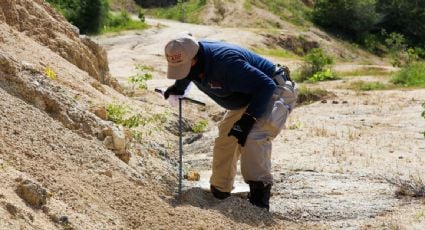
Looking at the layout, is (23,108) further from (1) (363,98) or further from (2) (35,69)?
(1) (363,98)

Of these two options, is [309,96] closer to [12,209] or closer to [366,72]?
[366,72]

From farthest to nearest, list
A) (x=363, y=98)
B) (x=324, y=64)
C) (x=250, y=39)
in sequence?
(x=250, y=39)
(x=324, y=64)
(x=363, y=98)

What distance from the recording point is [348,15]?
37.2 metres

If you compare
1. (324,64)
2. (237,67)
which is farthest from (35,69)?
(324,64)

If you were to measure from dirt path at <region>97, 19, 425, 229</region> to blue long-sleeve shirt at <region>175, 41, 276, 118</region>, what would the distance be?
2.67 ft

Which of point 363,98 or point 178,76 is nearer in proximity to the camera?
point 178,76

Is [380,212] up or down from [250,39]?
up

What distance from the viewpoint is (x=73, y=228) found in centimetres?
374

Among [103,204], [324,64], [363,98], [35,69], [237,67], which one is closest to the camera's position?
[103,204]

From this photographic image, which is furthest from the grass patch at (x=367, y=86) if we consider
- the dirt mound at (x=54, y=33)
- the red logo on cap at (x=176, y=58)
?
the red logo on cap at (x=176, y=58)

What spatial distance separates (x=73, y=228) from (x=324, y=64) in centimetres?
1522

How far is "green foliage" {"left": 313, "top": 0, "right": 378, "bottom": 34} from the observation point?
121ft

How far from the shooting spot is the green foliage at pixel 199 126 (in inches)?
363

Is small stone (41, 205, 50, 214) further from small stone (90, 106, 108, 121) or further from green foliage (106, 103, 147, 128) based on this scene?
green foliage (106, 103, 147, 128)
